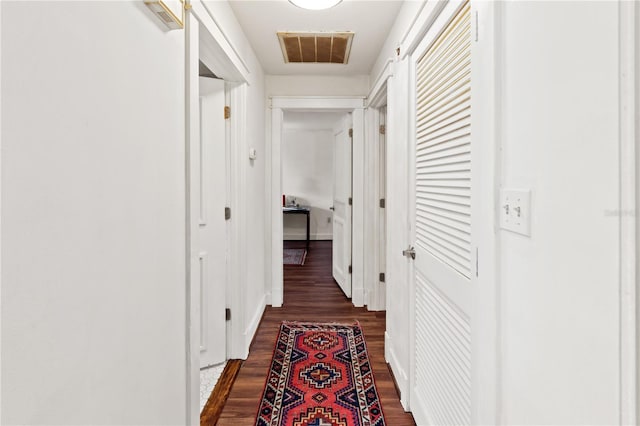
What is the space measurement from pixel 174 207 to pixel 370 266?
2613 mm

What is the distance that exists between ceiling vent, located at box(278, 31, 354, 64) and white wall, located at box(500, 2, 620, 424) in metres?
1.94

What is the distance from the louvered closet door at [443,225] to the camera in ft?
4.39

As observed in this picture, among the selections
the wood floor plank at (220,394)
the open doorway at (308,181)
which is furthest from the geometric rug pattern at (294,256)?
the wood floor plank at (220,394)

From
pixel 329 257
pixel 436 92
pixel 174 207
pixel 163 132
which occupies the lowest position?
pixel 329 257

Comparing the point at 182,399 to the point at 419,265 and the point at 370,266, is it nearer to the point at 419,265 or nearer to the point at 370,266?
the point at 419,265

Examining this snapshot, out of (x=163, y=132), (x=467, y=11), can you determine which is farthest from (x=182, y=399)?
(x=467, y=11)

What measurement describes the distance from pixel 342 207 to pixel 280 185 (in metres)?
0.87

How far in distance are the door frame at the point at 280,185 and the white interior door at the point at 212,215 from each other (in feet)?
4.05

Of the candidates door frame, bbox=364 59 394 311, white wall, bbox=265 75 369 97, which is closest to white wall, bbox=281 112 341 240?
white wall, bbox=265 75 369 97

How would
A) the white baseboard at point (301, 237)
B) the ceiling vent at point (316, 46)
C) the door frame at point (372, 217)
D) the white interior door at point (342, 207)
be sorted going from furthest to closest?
the white baseboard at point (301, 237) → the white interior door at point (342, 207) → the door frame at point (372, 217) → the ceiling vent at point (316, 46)

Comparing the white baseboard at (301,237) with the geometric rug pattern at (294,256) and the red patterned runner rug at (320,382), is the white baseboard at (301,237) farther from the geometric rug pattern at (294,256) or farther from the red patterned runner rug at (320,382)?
the red patterned runner rug at (320,382)

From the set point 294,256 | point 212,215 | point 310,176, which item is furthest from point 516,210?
point 310,176
